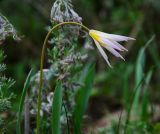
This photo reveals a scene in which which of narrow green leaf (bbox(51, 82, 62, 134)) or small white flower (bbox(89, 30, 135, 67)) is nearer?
small white flower (bbox(89, 30, 135, 67))

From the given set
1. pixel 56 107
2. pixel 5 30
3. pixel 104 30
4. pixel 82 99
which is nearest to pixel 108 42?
pixel 56 107

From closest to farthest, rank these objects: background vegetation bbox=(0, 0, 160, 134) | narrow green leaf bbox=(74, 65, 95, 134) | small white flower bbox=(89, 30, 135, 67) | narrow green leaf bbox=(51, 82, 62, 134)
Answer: small white flower bbox=(89, 30, 135, 67) < narrow green leaf bbox=(51, 82, 62, 134) < narrow green leaf bbox=(74, 65, 95, 134) < background vegetation bbox=(0, 0, 160, 134)

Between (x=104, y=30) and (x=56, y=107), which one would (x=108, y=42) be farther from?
(x=104, y=30)

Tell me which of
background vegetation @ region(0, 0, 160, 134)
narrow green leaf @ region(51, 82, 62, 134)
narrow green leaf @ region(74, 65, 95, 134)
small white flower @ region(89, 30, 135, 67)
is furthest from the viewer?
background vegetation @ region(0, 0, 160, 134)

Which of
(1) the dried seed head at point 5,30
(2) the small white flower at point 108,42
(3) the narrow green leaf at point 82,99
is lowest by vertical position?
(3) the narrow green leaf at point 82,99

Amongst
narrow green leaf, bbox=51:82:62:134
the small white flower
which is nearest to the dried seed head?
narrow green leaf, bbox=51:82:62:134

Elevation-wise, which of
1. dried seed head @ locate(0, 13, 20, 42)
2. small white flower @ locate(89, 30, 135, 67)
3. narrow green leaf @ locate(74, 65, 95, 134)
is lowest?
narrow green leaf @ locate(74, 65, 95, 134)

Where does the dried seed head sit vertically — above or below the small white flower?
above

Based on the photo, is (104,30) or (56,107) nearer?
(56,107)

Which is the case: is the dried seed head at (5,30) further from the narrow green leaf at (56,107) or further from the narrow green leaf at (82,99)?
the narrow green leaf at (82,99)

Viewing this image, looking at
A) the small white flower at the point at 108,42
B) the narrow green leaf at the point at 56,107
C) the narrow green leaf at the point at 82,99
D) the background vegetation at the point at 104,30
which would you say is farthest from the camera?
the background vegetation at the point at 104,30

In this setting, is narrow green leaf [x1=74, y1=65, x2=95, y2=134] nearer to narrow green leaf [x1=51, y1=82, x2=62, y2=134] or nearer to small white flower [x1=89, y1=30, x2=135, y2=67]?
narrow green leaf [x1=51, y1=82, x2=62, y2=134]

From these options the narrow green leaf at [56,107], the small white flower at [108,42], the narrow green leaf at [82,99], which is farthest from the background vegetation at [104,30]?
the small white flower at [108,42]
